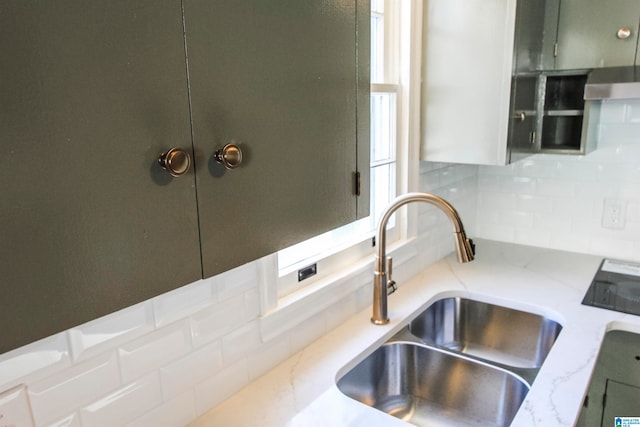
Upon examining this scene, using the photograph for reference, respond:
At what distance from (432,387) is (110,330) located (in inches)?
36.5

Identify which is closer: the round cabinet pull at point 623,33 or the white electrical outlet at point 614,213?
the round cabinet pull at point 623,33

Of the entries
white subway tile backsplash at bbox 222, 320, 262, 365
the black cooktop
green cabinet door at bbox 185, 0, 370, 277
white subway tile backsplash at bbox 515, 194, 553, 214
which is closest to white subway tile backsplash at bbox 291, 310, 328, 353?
white subway tile backsplash at bbox 222, 320, 262, 365

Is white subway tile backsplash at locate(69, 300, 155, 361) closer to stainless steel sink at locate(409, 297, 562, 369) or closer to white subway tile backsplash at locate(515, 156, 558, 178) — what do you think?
stainless steel sink at locate(409, 297, 562, 369)

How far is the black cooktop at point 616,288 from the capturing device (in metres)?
1.53

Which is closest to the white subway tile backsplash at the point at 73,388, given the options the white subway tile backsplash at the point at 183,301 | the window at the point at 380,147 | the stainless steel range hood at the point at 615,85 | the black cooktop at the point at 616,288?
the white subway tile backsplash at the point at 183,301

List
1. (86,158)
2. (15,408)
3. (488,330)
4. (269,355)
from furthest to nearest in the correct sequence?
(488,330), (269,355), (15,408), (86,158)

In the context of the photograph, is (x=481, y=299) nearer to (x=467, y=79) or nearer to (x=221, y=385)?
(x=467, y=79)

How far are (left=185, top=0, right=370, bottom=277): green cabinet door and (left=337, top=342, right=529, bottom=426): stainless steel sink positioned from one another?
664mm

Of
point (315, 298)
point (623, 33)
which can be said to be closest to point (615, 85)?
point (623, 33)

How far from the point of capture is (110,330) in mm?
846

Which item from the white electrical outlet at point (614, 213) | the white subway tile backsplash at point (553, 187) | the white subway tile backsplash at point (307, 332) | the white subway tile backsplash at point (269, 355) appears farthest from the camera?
the white subway tile backsplash at point (553, 187)

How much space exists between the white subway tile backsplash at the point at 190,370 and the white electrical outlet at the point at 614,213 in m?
1.73

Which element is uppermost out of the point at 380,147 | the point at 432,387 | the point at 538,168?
the point at 380,147

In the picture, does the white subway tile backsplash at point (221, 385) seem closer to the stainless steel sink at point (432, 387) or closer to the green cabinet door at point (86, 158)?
the stainless steel sink at point (432, 387)
